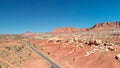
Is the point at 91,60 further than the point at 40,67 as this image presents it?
Yes

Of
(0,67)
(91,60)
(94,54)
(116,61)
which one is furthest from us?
(94,54)

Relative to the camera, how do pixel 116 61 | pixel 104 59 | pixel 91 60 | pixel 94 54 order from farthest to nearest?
1. pixel 94 54
2. pixel 91 60
3. pixel 104 59
4. pixel 116 61

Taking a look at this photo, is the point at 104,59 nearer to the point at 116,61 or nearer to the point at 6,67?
the point at 116,61

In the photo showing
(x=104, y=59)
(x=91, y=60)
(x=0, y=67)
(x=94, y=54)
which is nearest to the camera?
(x=0, y=67)

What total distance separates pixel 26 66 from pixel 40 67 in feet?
7.85

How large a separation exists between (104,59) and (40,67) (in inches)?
441

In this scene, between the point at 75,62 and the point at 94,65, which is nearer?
the point at 94,65

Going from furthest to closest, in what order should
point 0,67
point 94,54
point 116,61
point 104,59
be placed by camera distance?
point 94,54 < point 104,59 < point 116,61 < point 0,67

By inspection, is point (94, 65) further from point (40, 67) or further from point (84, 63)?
point (40, 67)

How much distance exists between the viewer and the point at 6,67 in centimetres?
2870

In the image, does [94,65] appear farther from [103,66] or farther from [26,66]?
[26,66]

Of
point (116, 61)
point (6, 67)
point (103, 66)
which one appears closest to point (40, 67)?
point (6, 67)

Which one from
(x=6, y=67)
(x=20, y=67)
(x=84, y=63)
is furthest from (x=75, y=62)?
(x=6, y=67)

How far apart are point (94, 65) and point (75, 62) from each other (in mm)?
5613
